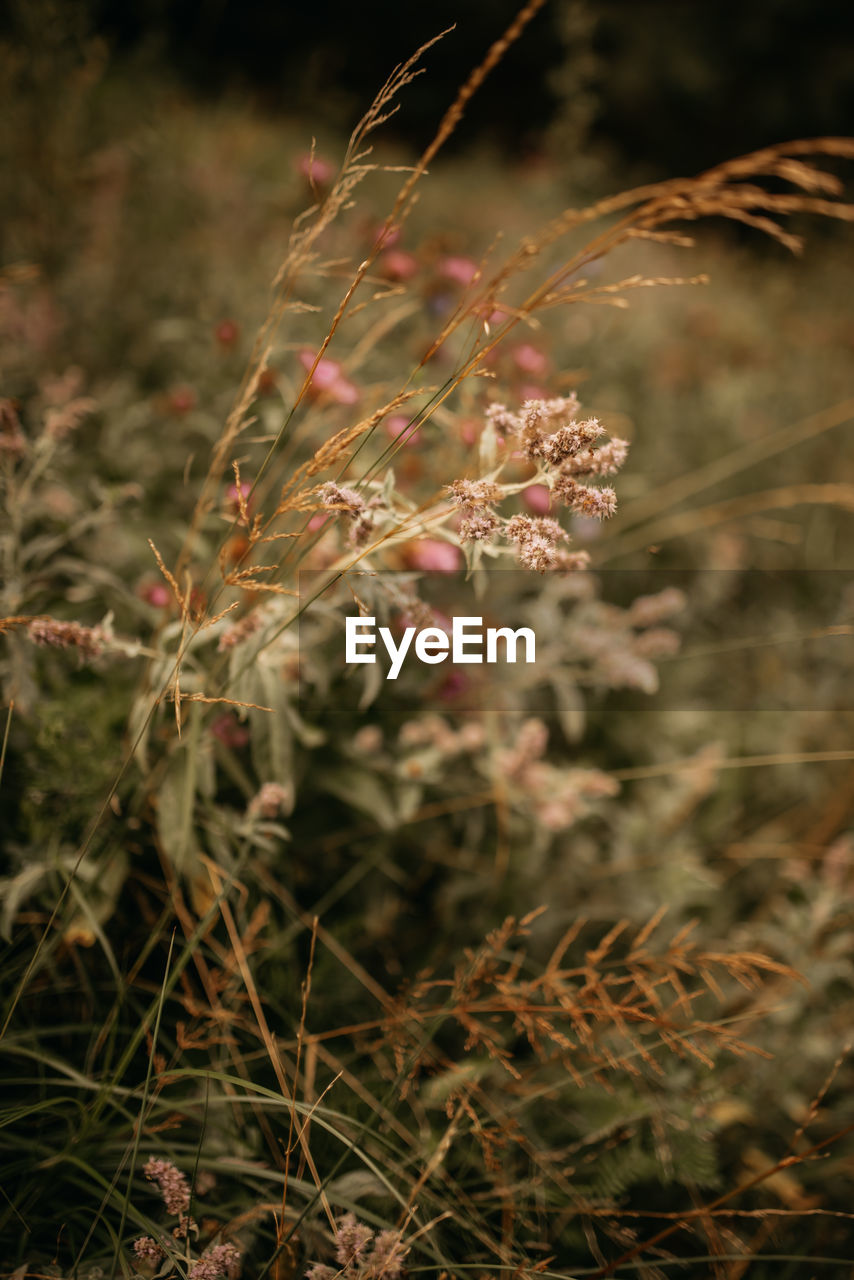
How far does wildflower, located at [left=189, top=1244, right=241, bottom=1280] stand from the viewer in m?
0.78

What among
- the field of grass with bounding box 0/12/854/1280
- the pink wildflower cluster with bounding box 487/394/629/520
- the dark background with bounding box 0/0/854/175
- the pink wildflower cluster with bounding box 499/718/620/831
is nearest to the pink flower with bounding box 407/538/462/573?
the field of grass with bounding box 0/12/854/1280

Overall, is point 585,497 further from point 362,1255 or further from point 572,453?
point 362,1255

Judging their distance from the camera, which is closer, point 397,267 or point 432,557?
point 432,557

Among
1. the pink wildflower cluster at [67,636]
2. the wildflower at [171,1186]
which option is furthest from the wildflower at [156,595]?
the wildflower at [171,1186]

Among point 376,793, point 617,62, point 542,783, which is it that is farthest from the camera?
point 617,62

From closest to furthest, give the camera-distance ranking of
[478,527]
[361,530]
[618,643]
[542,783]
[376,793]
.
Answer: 1. [478,527]
2. [361,530]
3. [376,793]
4. [542,783]
5. [618,643]

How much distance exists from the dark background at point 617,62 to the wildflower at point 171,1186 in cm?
650

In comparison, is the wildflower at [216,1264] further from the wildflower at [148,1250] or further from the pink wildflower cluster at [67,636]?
the pink wildflower cluster at [67,636]

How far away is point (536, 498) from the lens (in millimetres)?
1602

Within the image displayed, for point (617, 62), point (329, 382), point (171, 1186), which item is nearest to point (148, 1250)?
point (171, 1186)

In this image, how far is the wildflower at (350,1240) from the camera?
837 millimetres

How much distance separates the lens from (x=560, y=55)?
8180mm

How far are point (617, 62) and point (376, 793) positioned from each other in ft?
32.9

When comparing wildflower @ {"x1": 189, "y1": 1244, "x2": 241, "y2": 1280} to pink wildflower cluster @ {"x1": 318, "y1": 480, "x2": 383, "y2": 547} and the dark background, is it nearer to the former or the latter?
pink wildflower cluster @ {"x1": 318, "y1": 480, "x2": 383, "y2": 547}
